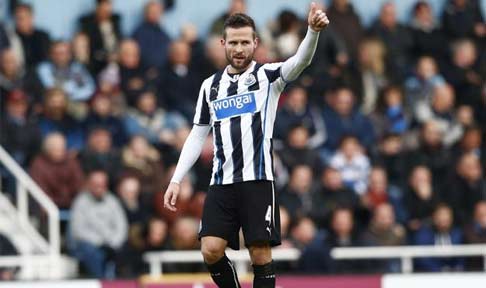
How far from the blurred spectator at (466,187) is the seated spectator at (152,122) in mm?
2785

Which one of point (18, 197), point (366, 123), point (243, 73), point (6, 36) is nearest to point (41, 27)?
point (6, 36)

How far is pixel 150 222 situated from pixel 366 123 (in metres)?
2.69

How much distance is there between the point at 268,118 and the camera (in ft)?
29.3

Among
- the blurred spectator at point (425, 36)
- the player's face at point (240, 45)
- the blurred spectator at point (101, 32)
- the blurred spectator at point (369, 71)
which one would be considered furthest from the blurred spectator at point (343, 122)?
the player's face at point (240, 45)

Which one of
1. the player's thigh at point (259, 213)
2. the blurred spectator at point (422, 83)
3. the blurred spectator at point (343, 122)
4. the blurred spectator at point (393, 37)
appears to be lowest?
the player's thigh at point (259, 213)

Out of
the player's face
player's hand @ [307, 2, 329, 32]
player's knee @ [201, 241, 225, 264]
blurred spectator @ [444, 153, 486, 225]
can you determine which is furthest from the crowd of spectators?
player's hand @ [307, 2, 329, 32]

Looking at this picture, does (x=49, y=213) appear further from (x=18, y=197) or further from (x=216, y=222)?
(x=216, y=222)

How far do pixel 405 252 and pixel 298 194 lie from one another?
1.17 metres

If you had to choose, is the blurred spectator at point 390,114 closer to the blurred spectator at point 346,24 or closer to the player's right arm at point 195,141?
the blurred spectator at point 346,24

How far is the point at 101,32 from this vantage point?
15281 mm

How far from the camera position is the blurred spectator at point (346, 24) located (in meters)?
16.0

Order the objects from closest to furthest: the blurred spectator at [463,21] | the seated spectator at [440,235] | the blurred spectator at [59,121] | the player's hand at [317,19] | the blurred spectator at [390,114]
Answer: the player's hand at [317,19], the seated spectator at [440,235], the blurred spectator at [59,121], the blurred spectator at [390,114], the blurred spectator at [463,21]

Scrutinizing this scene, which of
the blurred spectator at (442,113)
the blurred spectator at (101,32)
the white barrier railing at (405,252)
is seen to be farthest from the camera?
the blurred spectator at (442,113)

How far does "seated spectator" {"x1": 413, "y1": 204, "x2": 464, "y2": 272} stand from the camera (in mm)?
14156
